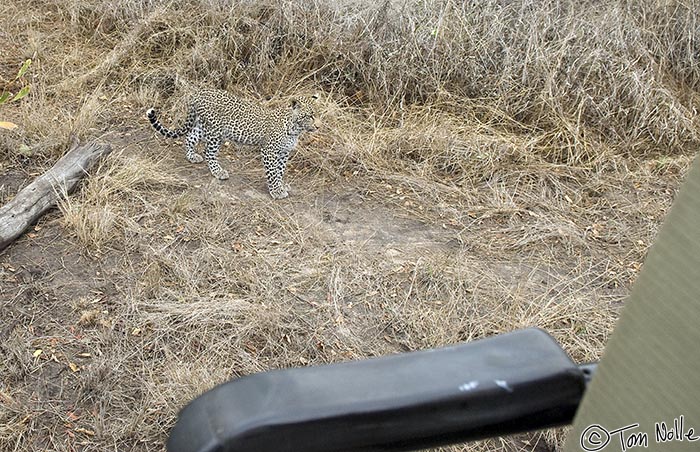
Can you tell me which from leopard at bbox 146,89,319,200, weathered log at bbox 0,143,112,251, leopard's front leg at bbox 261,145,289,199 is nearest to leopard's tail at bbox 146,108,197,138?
leopard at bbox 146,89,319,200

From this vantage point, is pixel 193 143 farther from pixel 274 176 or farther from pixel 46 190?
pixel 46 190

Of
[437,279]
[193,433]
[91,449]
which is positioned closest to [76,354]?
[91,449]

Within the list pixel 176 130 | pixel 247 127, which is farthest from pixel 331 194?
pixel 176 130

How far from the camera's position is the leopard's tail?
4352 mm

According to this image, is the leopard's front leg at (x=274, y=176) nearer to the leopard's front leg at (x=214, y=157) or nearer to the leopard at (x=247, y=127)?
the leopard at (x=247, y=127)

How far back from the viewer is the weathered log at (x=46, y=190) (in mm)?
3549

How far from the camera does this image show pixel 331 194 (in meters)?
4.36

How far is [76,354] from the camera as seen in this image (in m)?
3.00

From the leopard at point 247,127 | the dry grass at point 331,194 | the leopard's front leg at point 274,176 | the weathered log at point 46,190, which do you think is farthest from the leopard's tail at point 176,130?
the leopard's front leg at point 274,176

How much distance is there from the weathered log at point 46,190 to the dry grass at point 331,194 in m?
0.07

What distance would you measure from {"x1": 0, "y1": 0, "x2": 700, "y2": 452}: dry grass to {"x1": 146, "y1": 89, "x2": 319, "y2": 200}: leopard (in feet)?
0.45

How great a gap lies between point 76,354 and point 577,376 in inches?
98.8

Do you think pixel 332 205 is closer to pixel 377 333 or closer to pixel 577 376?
pixel 377 333

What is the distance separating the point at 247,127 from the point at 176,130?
18.5 inches
